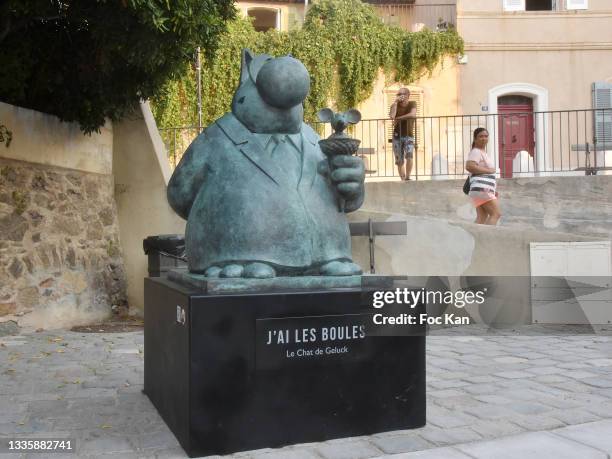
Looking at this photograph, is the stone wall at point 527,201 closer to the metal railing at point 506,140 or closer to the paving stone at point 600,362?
the metal railing at point 506,140

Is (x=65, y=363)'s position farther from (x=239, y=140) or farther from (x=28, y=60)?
(x=28, y=60)

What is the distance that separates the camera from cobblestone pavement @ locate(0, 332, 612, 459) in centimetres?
297

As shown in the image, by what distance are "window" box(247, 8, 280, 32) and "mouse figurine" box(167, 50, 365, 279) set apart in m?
18.7

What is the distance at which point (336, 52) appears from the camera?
1645 centimetres

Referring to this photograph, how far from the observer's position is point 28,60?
7.21 meters

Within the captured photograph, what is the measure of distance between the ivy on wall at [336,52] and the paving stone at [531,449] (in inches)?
520

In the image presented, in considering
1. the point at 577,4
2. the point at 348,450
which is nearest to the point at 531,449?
the point at 348,450

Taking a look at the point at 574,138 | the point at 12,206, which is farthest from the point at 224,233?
the point at 574,138

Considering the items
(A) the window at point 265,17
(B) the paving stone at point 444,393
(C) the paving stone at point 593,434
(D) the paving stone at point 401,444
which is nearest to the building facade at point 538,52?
(A) the window at point 265,17

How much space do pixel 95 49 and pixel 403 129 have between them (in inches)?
248

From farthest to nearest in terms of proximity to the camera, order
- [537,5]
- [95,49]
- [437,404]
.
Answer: [537,5] → [95,49] → [437,404]

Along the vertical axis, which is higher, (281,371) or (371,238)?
(371,238)

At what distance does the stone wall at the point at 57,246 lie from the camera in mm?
6930

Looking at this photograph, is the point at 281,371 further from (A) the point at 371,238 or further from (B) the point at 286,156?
(A) the point at 371,238
